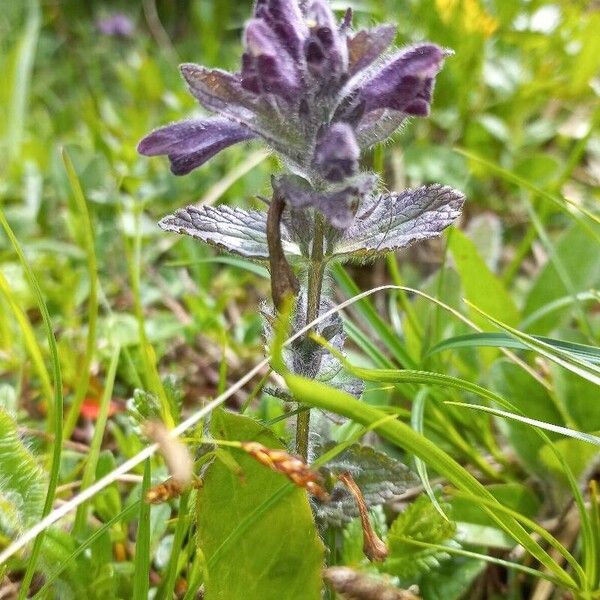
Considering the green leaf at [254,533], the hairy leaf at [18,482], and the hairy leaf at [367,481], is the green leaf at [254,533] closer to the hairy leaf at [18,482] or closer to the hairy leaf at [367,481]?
the hairy leaf at [367,481]

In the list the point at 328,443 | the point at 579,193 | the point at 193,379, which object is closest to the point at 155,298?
the point at 193,379

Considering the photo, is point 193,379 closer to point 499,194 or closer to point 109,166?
point 109,166

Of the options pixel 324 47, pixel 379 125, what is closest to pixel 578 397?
pixel 379 125

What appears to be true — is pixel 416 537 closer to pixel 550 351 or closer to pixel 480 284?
pixel 550 351

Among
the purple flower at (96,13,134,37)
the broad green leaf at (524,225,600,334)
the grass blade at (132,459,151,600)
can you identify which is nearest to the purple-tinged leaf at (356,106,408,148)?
the grass blade at (132,459,151,600)

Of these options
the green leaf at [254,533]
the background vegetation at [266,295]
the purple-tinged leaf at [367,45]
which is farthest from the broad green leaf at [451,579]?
the purple-tinged leaf at [367,45]
